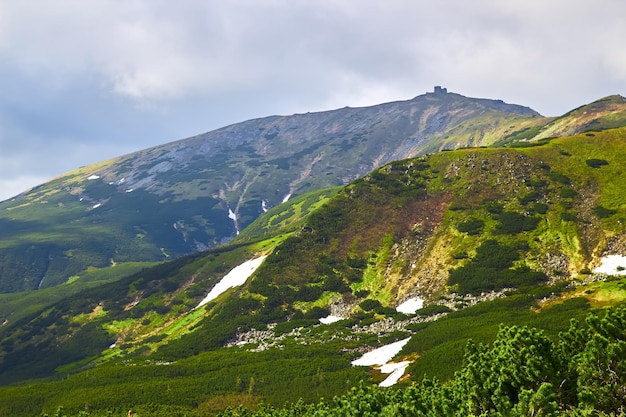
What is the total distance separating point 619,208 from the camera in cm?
11112

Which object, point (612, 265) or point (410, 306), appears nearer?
point (612, 265)

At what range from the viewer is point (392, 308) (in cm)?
11106

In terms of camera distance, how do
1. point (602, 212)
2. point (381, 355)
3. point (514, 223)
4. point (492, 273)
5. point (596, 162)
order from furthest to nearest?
point (596, 162), point (514, 223), point (602, 212), point (492, 273), point (381, 355)

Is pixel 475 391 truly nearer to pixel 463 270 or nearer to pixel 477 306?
pixel 477 306

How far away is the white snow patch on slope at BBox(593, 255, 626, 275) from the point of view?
91894mm

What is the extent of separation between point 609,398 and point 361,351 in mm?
67510

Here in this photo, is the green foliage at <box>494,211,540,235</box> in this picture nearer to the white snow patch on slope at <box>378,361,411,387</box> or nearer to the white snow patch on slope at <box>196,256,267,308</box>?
the white snow patch on slope at <box>378,361,411,387</box>

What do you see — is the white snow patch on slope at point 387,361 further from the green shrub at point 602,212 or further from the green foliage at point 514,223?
the green shrub at point 602,212

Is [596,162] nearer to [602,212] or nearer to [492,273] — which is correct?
[602,212]

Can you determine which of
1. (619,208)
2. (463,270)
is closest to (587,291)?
(463,270)

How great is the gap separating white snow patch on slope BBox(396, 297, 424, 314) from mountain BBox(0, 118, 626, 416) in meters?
0.65

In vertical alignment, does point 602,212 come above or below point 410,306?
above

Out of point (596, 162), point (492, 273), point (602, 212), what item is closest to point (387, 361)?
point (492, 273)

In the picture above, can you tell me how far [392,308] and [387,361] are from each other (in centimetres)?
2612
